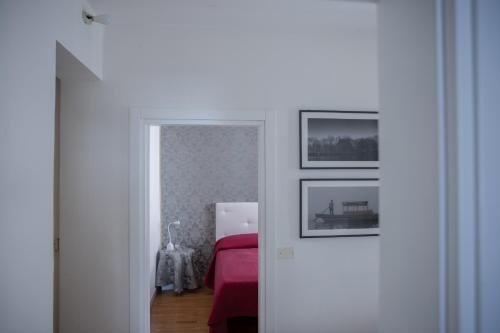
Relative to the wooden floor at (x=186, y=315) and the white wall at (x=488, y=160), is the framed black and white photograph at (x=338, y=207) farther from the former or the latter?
the white wall at (x=488, y=160)

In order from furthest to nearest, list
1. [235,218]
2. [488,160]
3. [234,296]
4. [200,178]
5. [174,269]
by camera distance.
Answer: [200,178] → [235,218] → [174,269] → [234,296] → [488,160]

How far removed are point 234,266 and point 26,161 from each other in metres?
2.45

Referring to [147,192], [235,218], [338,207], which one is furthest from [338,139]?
[235,218]

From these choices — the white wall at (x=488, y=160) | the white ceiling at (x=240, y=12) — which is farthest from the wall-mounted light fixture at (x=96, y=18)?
the white wall at (x=488, y=160)

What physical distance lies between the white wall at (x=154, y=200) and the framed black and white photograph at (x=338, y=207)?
222 cm

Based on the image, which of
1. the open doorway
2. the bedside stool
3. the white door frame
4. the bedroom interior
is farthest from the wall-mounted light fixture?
the bedside stool

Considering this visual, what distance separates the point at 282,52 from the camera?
2229mm

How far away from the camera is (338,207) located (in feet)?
7.50

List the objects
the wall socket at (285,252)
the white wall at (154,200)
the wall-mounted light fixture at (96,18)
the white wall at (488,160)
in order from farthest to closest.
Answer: the white wall at (154,200)
the wall socket at (285,252)
the wall-mounted light fixture at (96,18)
the white wall at (488,160)

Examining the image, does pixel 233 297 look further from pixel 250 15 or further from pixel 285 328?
pixel 250 15

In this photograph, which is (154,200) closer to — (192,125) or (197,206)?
(197,206)

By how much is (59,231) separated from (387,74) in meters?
2.24

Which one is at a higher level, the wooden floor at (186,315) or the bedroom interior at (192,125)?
the bedroom interior at (192,125)

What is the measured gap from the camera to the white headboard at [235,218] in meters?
4.39
